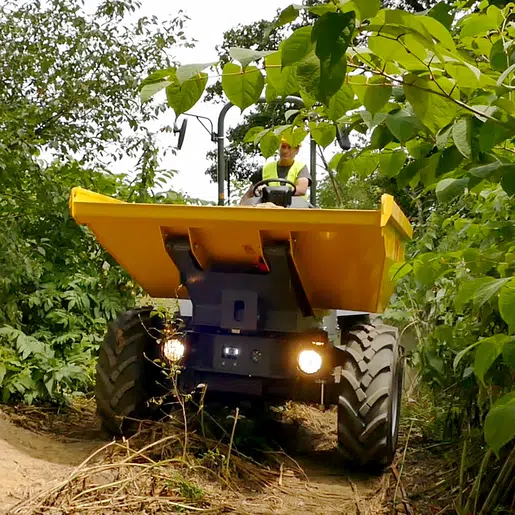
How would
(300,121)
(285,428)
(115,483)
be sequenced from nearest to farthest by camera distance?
(300,121)
(115,483)
(285,428)

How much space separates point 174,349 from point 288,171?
1367 millimetres

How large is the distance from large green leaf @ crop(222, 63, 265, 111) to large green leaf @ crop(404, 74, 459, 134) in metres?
0.23

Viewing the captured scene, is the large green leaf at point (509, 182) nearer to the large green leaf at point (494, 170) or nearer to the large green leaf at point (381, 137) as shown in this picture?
the large green leaf at point (494, 170)

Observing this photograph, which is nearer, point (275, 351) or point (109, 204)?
point (109, 204)

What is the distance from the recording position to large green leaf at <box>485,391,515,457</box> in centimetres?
105

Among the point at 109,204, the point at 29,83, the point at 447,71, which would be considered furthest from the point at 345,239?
the point at 29,83

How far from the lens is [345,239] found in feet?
9.68

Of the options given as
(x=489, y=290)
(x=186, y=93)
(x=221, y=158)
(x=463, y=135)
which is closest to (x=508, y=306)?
(x=489, y=290)

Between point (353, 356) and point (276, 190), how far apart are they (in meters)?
0.94

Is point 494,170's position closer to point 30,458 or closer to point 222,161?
point 30,458

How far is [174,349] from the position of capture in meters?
3.44

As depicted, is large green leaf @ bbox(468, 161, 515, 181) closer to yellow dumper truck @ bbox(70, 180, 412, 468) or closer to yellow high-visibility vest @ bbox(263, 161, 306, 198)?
yellow dumper truck @ bbox(70, 180, 412, 468)

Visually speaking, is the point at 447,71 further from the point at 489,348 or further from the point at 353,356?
the point at 353,356

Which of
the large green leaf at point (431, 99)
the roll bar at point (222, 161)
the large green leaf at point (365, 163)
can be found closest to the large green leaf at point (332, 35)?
the large green leaf at point (431, 99)
